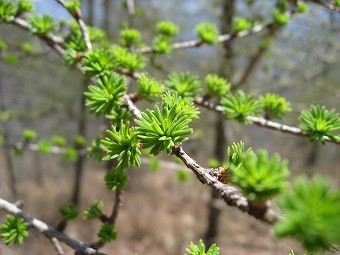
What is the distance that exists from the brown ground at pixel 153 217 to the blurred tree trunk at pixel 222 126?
60cm

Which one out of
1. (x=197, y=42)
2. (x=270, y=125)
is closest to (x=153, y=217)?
(x=197, y=42)

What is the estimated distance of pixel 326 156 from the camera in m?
14.1

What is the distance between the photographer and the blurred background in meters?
5.10

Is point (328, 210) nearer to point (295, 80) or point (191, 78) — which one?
point (191, 78)

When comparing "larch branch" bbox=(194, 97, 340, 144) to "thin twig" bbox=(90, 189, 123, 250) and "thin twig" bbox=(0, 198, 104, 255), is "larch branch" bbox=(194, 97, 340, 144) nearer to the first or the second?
"thin twig" bbox=(90, 189, 123, 250)

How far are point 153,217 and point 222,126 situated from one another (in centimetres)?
426

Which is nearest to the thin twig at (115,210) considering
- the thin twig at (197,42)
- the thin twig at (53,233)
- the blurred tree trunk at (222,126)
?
the thin twig at (53,233)

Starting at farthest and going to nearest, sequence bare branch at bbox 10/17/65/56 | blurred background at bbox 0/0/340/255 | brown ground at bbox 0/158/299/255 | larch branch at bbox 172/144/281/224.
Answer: brown ground at bbox 0/158/299/255 < blurred background at bbox 0/0/340/255 < bare branch at bbox 10/17/65/56 < larch branch at bbox 172/144/281/224

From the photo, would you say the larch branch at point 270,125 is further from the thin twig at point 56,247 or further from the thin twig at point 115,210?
the thin twig at point 56,247

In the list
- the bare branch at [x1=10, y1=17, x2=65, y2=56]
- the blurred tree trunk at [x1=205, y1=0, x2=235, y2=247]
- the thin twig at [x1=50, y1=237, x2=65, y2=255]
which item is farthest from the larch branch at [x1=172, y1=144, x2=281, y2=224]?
the blurred tree trunk at [x1=205, y1=0, x2=235, y2=247]

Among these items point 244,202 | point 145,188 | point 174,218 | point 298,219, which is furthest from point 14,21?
point 145,188

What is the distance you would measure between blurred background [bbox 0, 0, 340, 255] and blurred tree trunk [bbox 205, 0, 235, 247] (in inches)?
0.8

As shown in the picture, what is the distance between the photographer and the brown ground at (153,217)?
673cm

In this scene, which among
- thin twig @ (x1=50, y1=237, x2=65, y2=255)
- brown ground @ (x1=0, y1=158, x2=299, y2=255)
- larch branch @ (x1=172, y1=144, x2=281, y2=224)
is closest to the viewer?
larch branch @ (x1=172, y1=144, x2=281, y2=224)
